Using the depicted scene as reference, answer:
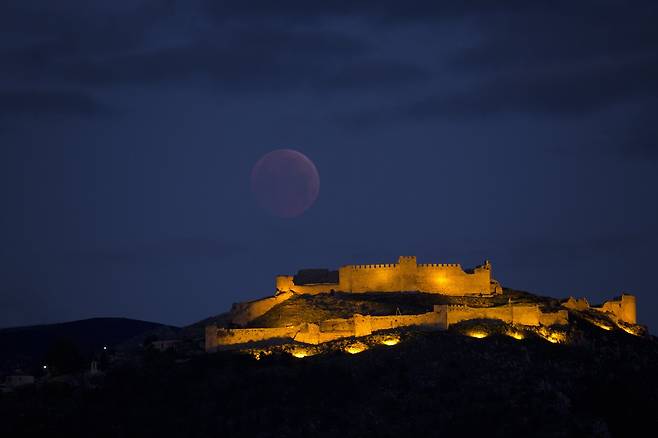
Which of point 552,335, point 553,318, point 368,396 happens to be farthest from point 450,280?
point 368,396

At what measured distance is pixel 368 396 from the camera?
342 feet

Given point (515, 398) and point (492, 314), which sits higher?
point (492, 314)

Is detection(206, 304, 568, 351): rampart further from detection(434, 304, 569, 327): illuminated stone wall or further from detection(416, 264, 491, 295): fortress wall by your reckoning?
detection(416, 264, 491, 295): fortress wall

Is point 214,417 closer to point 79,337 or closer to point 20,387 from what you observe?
point 20,387

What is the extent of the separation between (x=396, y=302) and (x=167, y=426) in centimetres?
2775

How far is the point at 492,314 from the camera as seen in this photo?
11550 centimetres

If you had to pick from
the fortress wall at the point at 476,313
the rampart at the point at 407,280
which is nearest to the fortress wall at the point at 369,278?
the rampart at the point at 407,280

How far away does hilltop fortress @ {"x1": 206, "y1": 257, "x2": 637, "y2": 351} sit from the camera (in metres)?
113

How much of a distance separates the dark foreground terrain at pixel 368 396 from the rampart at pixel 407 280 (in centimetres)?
1818

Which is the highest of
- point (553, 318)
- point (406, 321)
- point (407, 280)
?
point (407, 280)

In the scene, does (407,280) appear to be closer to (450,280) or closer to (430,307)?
(450,280)

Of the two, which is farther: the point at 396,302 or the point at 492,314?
the point at 396,302

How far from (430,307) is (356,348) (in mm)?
14382

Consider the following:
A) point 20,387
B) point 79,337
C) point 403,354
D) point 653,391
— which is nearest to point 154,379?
point 20,387
